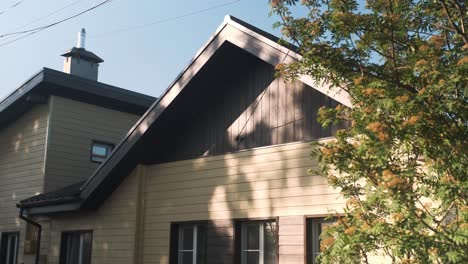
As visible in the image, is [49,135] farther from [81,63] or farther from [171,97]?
[171,97]

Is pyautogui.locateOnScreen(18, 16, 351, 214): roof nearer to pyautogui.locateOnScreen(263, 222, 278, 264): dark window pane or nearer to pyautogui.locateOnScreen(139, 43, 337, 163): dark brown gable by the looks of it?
pyautogui.locateOnScreen(139, 43, 337, 163): dark brown gable

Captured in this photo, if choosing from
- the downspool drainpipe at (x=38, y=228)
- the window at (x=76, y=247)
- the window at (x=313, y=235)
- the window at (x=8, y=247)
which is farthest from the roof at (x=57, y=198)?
the window at (x=313, y=235)

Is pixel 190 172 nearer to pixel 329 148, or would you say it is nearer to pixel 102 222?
pixel 102 222

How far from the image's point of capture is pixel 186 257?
38.5 feet

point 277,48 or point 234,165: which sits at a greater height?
point 277,48

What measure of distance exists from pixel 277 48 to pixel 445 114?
491 cm

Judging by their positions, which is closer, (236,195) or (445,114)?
(445,114)

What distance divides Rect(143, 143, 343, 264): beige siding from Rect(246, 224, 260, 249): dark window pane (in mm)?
268

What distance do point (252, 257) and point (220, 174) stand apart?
1.63 metres

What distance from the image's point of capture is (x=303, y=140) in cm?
1009

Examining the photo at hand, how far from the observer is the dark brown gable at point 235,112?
1035cm

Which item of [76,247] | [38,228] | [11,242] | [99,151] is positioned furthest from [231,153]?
[11,242]

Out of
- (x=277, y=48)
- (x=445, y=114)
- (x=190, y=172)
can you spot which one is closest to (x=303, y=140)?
(x=277, y=48)

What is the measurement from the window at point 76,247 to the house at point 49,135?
101 centimetres
